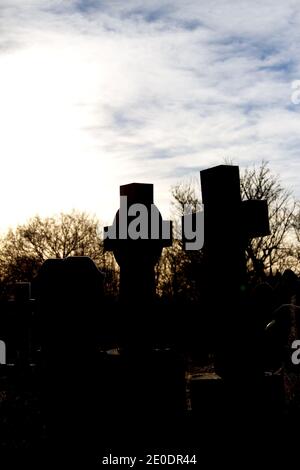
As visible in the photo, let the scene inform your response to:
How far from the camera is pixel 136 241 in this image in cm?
537

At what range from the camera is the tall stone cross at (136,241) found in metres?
5.38

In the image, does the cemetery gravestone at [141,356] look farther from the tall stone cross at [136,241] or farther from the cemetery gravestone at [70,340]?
the cemetery gravestone at [70,340]

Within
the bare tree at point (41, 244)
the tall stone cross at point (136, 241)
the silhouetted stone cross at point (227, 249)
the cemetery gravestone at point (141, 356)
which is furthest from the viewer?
the bare tree at point (41, 244)

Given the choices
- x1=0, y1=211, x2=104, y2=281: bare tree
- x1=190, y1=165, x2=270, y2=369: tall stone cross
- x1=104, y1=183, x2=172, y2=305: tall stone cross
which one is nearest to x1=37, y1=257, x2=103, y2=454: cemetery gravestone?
x1=104, y1=183, x2=172, y2=305: tall stone cross

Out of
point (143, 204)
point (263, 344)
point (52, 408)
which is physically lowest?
point (52, 408)

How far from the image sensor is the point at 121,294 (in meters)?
5.46

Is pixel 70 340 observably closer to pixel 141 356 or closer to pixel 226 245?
pixel 141 356

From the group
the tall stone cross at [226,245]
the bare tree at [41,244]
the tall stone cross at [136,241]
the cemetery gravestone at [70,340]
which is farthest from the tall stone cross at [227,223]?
the bare tree at [41,244]

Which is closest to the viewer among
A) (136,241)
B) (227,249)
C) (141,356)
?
(227,249)

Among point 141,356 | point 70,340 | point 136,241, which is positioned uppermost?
point 136,241

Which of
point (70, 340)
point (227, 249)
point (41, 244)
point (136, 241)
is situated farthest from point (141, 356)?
point (41, 244)

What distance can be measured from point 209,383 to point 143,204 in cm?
175
